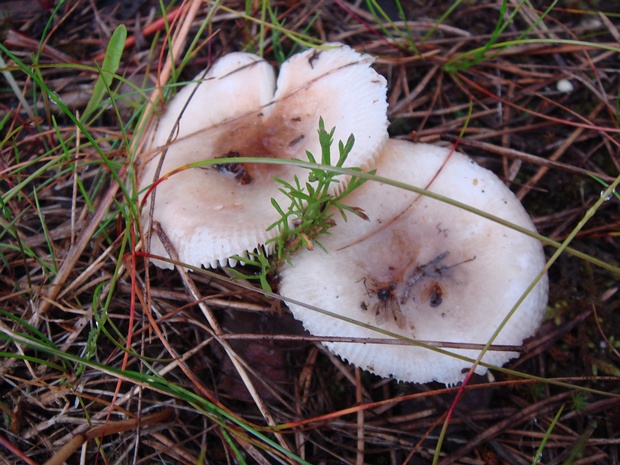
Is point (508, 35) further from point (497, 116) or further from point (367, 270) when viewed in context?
point (367, 270)

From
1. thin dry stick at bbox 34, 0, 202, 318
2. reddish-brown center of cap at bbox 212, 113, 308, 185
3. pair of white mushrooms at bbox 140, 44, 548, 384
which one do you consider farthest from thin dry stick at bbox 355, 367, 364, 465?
thin dry stick at bbox 34, 0, 202, 318

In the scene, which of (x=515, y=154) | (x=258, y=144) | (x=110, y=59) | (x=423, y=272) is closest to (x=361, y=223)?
(x=423, y=272)

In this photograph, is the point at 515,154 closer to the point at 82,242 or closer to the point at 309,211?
the point at 309,211

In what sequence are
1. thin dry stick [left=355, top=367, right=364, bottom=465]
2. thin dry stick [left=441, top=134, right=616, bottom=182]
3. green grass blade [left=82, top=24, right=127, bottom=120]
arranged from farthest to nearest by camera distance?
thin dry stick [left=441, top=134, right=616, bottom=182], green grass blade [left=82, top=24, right=127, bottom=120], thin dry stick [left=355, top=367, right=364, bottom=465]

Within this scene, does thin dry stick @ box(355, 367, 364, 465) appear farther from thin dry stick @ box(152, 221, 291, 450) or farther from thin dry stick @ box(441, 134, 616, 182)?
thin dry stick @ box(441, 134, 616, 182)

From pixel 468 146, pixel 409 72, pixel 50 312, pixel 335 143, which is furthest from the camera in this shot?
pixel 409 72

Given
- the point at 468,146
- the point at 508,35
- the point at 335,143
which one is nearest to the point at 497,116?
the point at 468,146

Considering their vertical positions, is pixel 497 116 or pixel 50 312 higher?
pixel 497 116

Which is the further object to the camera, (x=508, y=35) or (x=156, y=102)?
(x=508, y=35)
